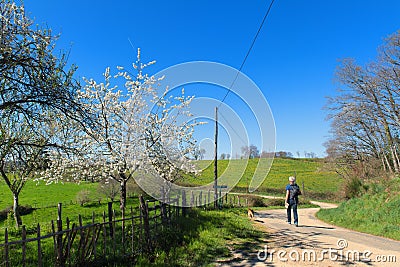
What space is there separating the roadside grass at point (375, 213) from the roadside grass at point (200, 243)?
4.82 m

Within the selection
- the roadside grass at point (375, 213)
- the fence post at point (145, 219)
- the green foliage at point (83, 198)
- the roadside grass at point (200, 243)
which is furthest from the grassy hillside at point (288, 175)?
the fence post at point (145, 219)

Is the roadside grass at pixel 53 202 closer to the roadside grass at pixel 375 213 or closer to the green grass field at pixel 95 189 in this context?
the green grass field at pixel 95 189

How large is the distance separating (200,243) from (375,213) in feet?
30.2

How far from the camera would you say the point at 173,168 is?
1617 cm

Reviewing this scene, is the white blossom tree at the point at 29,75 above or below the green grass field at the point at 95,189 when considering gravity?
above

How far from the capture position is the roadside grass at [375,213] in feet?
35.9

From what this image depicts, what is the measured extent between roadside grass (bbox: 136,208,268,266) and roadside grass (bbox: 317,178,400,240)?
4.82m

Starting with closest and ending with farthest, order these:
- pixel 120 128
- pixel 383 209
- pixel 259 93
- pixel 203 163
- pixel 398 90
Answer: pixel 259 93, pixel 383 209, pixel 120 128, pixel 203 163, pixel 398 90

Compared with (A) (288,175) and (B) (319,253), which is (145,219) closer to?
(B) (319,253)

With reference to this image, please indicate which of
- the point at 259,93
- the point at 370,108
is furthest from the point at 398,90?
the point at 259,93

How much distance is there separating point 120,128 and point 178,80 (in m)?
3.84

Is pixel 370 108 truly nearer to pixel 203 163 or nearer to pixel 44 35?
pixel 203 163

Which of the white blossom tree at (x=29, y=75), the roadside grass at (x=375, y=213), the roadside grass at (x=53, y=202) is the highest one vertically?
the white blossom tree at (x=29, y=75)

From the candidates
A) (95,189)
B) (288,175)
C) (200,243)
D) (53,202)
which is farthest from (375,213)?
(288,175)
